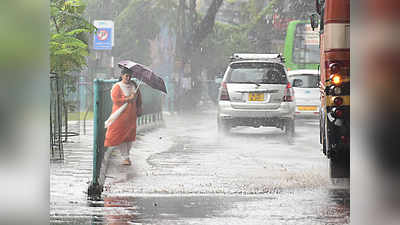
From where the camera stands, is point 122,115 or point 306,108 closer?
point 122,115

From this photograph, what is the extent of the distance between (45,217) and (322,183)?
7.68 metres

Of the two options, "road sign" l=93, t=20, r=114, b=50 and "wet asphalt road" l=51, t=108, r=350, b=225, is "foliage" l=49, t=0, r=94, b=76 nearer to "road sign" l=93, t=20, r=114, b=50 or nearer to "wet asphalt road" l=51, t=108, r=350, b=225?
"wet asphalt road" l=51, t=108, r=350, b=225

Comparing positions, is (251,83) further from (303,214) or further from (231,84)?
(303,214)

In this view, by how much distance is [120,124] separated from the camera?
1170cm

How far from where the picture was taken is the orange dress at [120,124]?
11602 mm

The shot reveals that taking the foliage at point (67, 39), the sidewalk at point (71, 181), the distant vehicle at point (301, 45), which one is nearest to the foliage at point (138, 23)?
the distant vehicle at point (301, 45)

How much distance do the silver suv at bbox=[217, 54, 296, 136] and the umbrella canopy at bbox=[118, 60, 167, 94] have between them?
583cm

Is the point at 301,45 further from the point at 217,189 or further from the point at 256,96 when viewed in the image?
the point at 217,189

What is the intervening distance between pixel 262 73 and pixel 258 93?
47 cm

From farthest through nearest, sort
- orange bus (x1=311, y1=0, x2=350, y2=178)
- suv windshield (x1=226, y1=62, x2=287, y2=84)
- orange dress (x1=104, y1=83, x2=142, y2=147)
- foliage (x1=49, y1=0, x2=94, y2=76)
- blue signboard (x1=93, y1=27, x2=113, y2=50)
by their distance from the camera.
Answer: blue signboard (x1=93, y1=27, x2=113, y2=50)
suv windshield (x1=226, y1=62, x2=287, y2=84)
foliage (x1=49, y1=0, x2=94, y2=76)
orange dress (x1=104, y1=83, x2=142, y2=147)
orange bus (x1=311, y1=0, x2=350, y2=178)

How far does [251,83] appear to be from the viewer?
17812 millimetres

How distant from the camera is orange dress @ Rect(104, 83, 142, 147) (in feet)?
38.1

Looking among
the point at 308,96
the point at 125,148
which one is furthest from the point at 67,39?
the point at 308,96

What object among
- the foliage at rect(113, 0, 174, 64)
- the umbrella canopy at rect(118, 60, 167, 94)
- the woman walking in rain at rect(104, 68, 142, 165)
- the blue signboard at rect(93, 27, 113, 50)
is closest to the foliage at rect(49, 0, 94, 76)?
the umbrella canopy at rect(118, 60, 167, 94)
